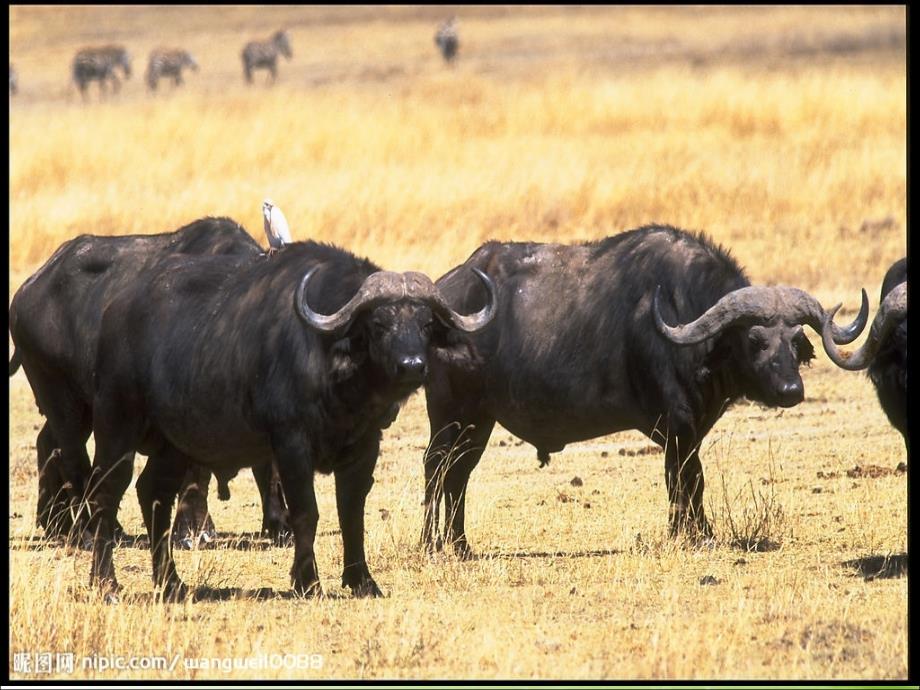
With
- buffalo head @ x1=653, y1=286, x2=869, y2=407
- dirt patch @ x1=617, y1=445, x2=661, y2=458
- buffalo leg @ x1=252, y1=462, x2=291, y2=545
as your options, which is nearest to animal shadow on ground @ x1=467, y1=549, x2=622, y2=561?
buffalo head @ x1=653, y1=286, x2=869, y2=407

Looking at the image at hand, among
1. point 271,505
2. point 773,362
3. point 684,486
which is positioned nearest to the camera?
point 773,362

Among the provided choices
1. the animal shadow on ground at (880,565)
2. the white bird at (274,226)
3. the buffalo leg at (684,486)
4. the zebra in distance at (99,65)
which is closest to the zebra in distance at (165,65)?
the zebra in distance at (99,65)

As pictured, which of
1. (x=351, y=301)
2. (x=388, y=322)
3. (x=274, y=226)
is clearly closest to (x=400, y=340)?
(x=388, y=322)

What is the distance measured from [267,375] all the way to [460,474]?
2299 mm

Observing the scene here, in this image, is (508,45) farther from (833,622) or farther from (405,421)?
(833,622)

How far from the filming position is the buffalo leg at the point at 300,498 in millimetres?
8734

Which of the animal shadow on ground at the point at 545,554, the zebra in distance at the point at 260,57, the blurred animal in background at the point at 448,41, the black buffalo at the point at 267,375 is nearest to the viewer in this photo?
the black buffalo at the point at 267,375

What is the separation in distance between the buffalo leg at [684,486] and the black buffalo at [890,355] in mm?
1194

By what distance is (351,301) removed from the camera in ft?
28.1

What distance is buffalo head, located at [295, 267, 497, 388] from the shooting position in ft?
27.7

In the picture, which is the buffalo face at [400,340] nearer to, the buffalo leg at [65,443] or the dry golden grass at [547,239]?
the dry golden grass at [547,239]

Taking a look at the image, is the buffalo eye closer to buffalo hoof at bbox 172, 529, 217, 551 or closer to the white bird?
buffalo hoof at bbox 172, 529, 217, 551

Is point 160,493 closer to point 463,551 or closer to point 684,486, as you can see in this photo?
point 463,551

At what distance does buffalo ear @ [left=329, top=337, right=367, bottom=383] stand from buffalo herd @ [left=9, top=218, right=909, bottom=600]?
0.01 metres
